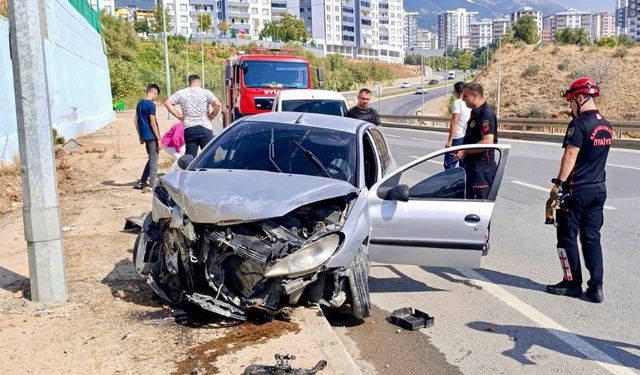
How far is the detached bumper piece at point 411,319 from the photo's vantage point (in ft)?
17.3

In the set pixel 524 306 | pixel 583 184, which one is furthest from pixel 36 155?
pixel 583 184

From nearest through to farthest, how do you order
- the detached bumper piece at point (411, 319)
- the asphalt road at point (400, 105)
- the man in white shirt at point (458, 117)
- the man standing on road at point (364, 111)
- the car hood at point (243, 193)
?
1. the car hood at point (243, 193)
2. the detached bumper piece at point (411, 319)
3. the man in white shirt at point (458, 117)
4. the man standing on road at point (364, 111)
5. the asphalt road at point (400, 105)

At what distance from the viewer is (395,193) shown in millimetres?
5824

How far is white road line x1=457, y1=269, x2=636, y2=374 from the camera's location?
4566 millimetres

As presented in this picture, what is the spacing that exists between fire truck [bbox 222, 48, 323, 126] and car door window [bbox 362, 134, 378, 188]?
523 inches

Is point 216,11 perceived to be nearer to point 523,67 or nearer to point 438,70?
A: point 438,70

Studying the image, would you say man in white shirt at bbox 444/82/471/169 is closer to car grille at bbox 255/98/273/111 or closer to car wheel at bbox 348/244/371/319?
car wheel at bbox 348/244/371/319

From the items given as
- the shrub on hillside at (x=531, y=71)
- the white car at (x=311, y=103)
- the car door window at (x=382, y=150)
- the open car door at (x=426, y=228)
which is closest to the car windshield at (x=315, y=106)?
the white car at (x=311, y=103)

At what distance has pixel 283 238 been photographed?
186 inches

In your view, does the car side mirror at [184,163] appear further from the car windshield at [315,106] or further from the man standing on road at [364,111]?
the car windshield at [315,106]

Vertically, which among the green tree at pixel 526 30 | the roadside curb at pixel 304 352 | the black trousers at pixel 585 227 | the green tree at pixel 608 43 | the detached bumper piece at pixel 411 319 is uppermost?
the green tree at pixel 526 30

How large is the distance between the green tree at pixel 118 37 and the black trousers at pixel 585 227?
67204 millimetres

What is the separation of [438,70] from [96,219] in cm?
16204

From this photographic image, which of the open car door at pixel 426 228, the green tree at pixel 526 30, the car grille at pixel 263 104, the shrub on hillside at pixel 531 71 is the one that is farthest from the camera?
the green tree at pixel 526 30
